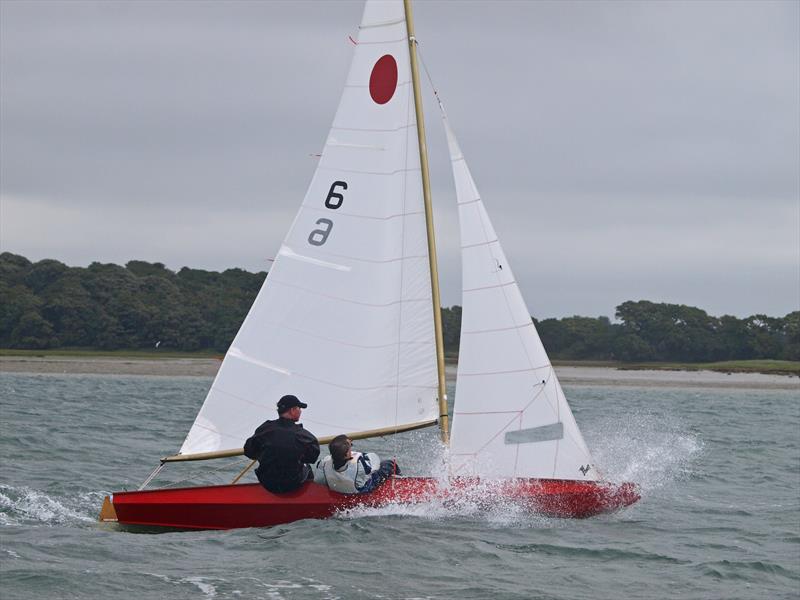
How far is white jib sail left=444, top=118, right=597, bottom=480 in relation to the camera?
48.8 ft

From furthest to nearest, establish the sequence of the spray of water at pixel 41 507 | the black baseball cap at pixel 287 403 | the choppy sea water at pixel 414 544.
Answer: the spray of water at pixel 41 507, the black baseball cap at pixel 287 403, the choppy sea water at pixel 414 544

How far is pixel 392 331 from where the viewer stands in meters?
15.0

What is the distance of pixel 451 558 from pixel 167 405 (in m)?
24.6

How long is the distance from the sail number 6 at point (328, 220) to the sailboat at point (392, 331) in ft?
0.05

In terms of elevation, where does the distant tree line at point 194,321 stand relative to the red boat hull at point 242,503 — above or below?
above

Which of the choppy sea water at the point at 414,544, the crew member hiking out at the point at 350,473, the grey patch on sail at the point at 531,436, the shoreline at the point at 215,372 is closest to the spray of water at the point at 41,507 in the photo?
the choppy sea water at the point at 414,544

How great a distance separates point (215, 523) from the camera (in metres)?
14.0

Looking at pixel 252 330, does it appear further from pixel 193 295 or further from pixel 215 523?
pixel 193 295

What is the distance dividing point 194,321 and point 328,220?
196ft

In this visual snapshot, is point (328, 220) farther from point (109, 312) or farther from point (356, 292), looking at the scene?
point (109, 312)

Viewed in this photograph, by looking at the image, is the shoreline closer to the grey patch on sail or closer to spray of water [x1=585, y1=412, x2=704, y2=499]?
spray of water [x1=585, y1=412, x2=704, y2=499]

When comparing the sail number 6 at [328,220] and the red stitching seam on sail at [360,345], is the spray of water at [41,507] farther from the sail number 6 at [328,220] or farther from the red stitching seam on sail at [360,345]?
the sail number 6 at [328,220]

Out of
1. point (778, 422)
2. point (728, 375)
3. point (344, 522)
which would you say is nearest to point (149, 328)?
point (728, 375)

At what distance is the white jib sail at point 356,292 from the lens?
14.9m
